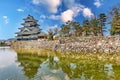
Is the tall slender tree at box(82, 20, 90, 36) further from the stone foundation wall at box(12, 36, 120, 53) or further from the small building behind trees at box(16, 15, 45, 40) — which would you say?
the small building behind trees at box(16, 15, 45, 40)

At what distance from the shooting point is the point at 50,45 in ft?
205

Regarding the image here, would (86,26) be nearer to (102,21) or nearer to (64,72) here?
(102,21)

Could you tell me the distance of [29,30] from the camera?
3708 inches

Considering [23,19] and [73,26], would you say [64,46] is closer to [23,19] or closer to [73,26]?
[73,26]

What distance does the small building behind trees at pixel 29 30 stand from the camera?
91438 millimetres

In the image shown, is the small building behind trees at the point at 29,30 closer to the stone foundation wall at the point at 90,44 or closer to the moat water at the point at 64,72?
the stone foundation wall at the point at 90,44

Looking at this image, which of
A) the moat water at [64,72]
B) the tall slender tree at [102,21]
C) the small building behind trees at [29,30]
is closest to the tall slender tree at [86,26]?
the tall slender tree at [102,21]

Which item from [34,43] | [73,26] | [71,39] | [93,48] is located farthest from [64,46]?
[34,43]

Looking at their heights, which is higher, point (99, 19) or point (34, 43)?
point (99, 19)

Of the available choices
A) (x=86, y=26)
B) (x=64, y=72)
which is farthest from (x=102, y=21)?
(x=64, y=72)

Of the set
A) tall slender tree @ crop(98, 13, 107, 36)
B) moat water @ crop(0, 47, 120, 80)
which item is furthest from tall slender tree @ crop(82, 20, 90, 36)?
moat water @ crop(0, 47, 120, 80)

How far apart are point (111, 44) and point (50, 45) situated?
26.1 m

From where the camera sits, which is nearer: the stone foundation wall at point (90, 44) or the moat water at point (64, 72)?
the moat water at point (64, 72)

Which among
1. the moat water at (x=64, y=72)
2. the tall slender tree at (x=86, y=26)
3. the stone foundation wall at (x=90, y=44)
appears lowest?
the moat water at (x=64, y=72)
